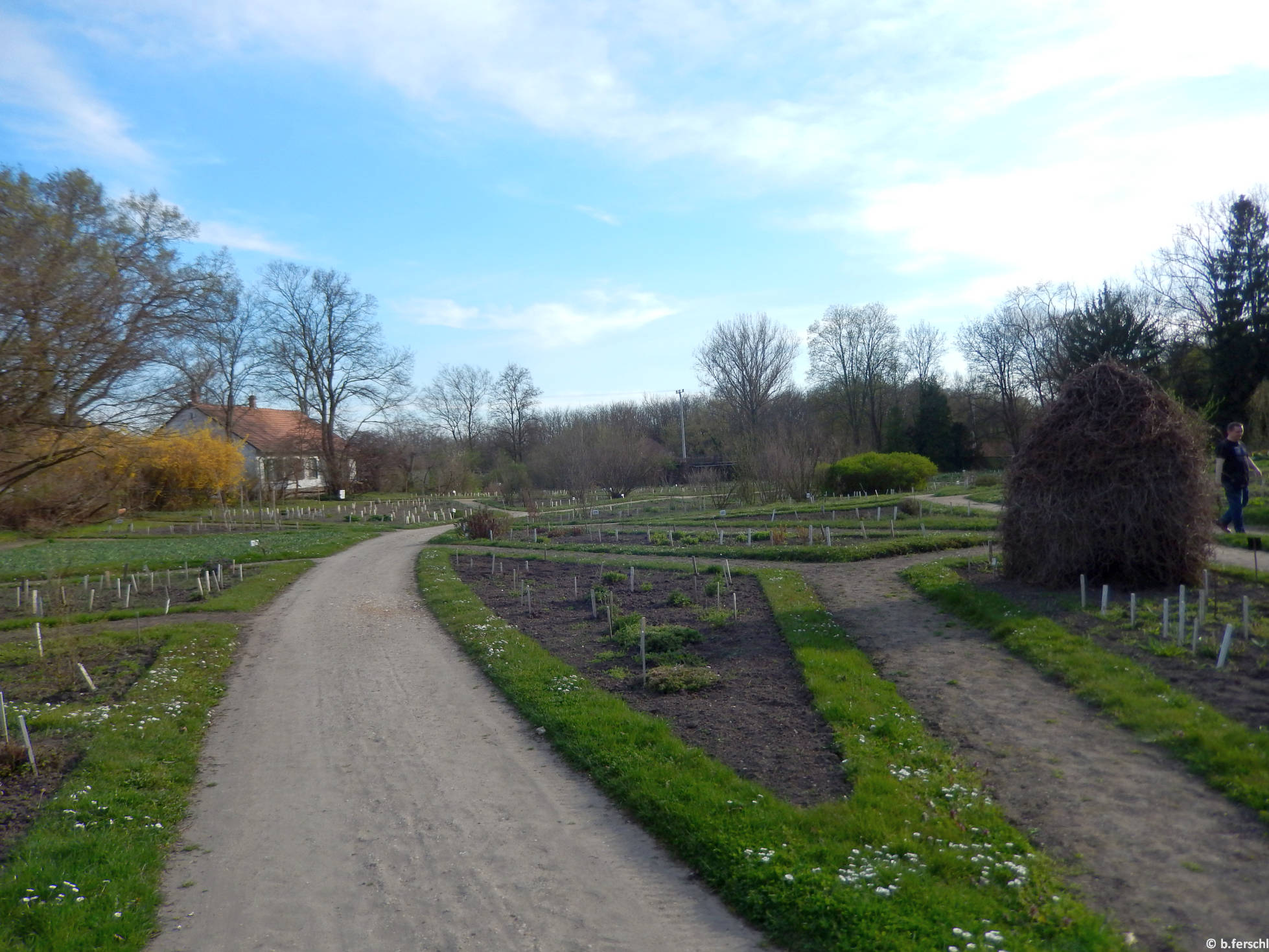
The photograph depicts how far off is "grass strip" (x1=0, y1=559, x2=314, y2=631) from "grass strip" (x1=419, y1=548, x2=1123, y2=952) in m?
8.92

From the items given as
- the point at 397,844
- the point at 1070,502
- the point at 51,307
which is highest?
the point at 51,307

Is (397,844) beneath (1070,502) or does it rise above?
beneath

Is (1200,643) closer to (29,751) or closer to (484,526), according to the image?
(29,751)

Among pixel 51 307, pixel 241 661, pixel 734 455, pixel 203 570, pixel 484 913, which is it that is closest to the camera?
pixel 484 913

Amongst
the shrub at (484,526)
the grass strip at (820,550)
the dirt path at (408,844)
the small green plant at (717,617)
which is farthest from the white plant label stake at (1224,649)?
the shrub at (484,526)

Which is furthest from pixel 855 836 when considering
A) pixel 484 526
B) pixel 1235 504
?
pixel 484 526

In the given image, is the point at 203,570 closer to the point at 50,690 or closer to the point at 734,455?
the point at 50,690

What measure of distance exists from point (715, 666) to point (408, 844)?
15.3 ft

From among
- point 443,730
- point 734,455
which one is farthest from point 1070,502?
point 734,455

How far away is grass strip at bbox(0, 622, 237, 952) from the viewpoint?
14.5 ft

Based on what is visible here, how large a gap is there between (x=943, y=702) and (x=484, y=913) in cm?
478

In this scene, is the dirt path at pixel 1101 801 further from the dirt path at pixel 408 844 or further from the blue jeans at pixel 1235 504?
the blue jeans at pixel 1235 504

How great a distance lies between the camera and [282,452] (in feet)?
182

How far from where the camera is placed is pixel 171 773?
6742 millimetres
